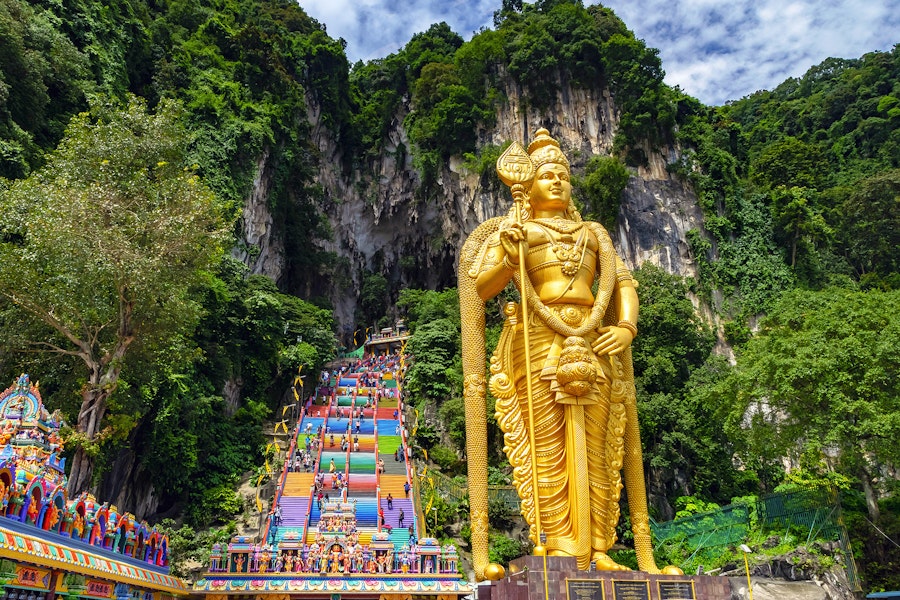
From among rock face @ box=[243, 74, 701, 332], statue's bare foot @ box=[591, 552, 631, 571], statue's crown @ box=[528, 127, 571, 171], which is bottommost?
statue's bare foot @ box=[591, 552, 631, 571]

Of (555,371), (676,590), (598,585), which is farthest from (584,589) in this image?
(555,371)

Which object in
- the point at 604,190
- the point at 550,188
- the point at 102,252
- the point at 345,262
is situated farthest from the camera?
the point at 345,262

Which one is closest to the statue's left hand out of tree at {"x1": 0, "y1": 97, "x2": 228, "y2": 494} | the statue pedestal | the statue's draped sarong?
the statue's draped sarong

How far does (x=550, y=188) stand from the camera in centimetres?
686

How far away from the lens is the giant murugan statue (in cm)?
590

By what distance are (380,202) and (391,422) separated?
15.3 m

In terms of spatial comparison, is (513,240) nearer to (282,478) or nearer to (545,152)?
(545,152)

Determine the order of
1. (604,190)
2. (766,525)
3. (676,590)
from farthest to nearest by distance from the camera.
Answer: (604,190) < (766,525) < (676,590)

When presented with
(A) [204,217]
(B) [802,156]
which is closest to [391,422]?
(A) [204,217]

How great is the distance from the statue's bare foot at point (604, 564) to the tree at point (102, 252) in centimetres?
649

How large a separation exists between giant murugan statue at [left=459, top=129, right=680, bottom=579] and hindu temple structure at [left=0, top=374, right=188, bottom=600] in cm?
342

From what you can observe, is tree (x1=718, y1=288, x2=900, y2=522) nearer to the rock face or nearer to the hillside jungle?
the hillside jungle

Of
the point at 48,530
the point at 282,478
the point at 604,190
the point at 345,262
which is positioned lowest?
the point at 48,530

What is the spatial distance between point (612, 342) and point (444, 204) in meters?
21.9
